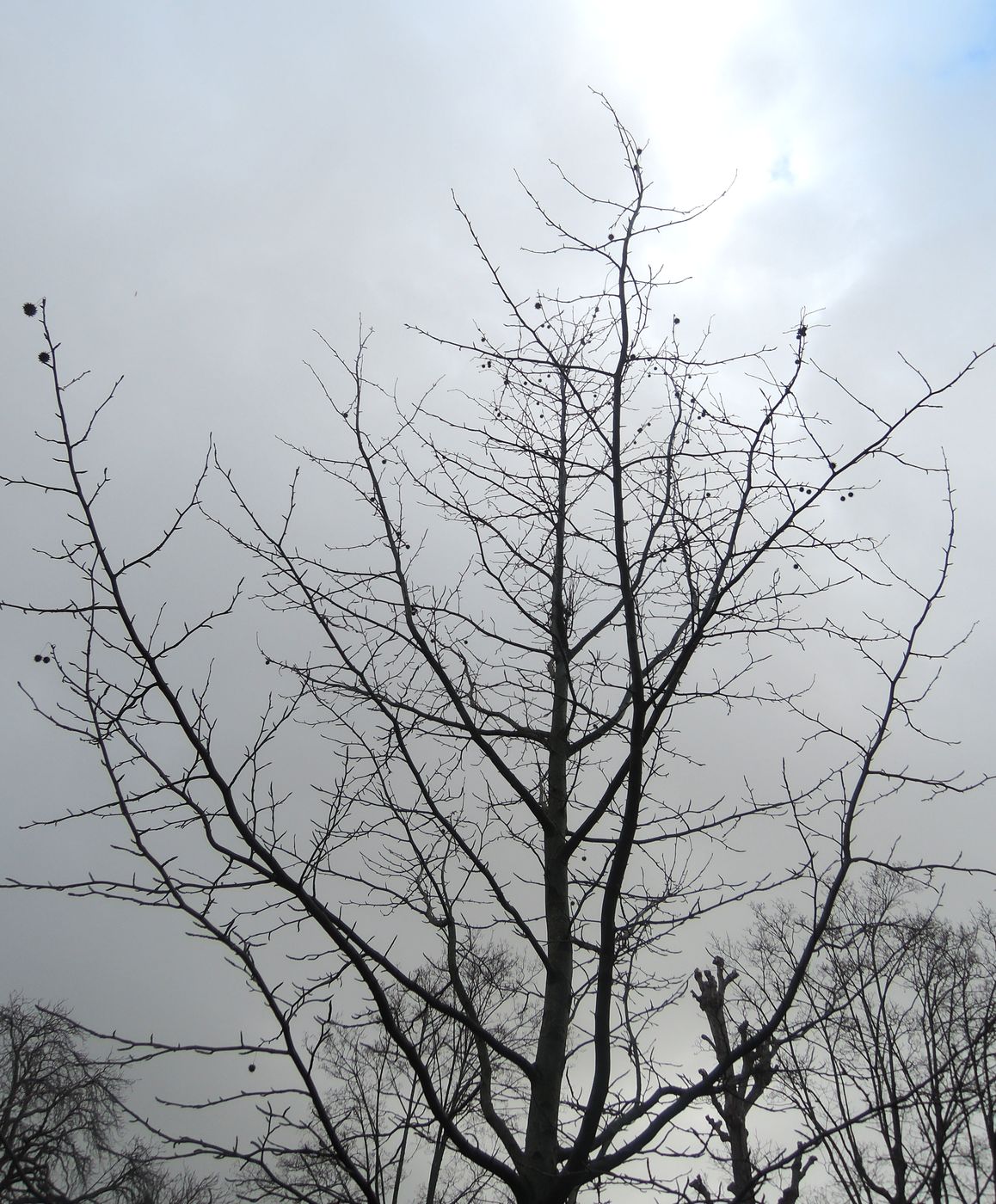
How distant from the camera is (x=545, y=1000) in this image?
376 centimetres

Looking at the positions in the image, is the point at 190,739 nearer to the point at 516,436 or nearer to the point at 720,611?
the point at 720,611

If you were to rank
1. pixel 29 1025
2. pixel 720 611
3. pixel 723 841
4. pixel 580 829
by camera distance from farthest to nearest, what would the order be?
pixel 29 1025, pixel 723 841, pixel 580 829, pixel 720 611

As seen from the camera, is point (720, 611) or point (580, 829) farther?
point (580, 829)

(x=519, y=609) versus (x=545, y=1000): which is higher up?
(x=519, y=609)

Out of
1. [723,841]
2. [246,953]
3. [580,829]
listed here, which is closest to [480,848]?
[580,829]

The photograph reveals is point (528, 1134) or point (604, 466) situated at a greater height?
point (604, 466)

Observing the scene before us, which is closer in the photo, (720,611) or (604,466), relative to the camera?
(720,611)

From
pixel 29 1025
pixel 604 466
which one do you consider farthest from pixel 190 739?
pixel 29 1025

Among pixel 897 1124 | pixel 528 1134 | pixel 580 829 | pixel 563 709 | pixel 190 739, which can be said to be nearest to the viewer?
Result: pixel 190 739

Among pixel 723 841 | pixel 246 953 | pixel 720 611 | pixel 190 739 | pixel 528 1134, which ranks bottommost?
pixel 528 1134

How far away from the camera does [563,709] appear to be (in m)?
4.77

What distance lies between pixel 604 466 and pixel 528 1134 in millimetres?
2657

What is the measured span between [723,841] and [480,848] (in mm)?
1241

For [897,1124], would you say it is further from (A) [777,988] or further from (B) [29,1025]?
(B) [29,1025]
